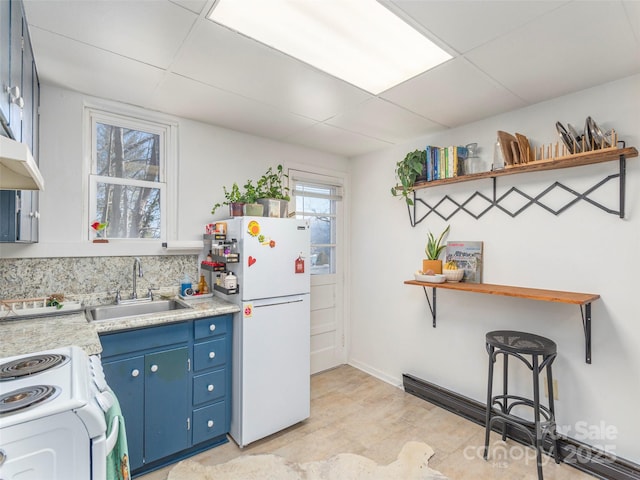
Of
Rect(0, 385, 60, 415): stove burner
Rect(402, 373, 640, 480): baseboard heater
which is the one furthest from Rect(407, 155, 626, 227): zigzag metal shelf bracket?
Rect(0, 385, 60, 415): stove burner

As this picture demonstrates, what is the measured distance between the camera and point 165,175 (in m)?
2.56

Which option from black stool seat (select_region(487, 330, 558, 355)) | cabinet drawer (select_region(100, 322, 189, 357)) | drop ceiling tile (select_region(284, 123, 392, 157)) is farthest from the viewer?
drop ceiling tile (select_region(284, 123, 392, 157))

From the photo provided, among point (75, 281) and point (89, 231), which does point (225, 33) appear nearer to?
point (89, 231)

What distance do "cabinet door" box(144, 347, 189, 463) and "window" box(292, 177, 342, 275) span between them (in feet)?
5.73

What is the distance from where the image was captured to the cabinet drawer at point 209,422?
83.5 inches

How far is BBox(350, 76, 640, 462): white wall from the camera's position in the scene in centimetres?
191

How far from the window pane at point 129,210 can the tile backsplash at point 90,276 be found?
22 cm

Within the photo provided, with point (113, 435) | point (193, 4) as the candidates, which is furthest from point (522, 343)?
point (193, 4)

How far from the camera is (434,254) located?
2818 millimetres

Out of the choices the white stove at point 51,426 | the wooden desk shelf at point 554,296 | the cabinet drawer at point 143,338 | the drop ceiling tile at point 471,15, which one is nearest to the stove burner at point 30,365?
the white stove at point 51,426

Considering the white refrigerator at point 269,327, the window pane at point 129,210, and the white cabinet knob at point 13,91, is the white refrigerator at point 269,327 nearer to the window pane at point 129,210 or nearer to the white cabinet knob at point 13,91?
Answer: the window pane at point 129,210

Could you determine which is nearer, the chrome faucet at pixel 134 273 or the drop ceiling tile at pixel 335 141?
the chrome faucet at pixel 134 273

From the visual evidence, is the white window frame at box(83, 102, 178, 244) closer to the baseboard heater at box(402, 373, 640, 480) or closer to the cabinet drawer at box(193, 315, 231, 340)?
the cabinet drawer at box(193, 315, 231, 340)

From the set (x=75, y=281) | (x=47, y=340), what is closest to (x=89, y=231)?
(x=75, y=281)
